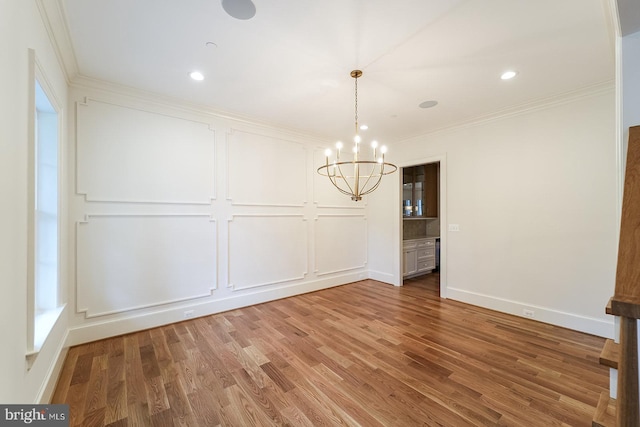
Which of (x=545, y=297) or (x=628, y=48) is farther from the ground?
(x=628, y=48)

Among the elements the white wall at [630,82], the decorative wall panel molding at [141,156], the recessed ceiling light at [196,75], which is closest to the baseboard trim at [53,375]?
the decorative wall panel molding at [141,156]

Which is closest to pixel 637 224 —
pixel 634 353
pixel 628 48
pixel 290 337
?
pixel 634 353

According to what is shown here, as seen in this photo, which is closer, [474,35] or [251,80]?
[474,35]

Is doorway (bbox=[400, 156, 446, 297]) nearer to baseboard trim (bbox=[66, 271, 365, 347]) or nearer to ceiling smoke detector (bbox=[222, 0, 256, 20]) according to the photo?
baseboard trim (bbox=[66, 271, 365, 347])

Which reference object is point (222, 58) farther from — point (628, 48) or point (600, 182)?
point (600, 182)

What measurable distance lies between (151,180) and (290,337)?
8.06 feet

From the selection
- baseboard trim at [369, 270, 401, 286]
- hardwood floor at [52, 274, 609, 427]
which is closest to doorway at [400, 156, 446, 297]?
baseboard trim at [369, 270, 401, 286]

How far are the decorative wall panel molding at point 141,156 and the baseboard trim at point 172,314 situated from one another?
1343 mm

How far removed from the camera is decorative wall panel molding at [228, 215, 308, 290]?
11.9ft

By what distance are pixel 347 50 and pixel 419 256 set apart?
456cm

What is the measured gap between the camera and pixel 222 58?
2311 millimetres

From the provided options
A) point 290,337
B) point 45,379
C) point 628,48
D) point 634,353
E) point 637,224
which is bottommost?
point 290,337

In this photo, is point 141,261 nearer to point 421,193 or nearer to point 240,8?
point 240,8

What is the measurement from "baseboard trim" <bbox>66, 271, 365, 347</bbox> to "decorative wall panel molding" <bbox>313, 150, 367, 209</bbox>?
56.7 inches
